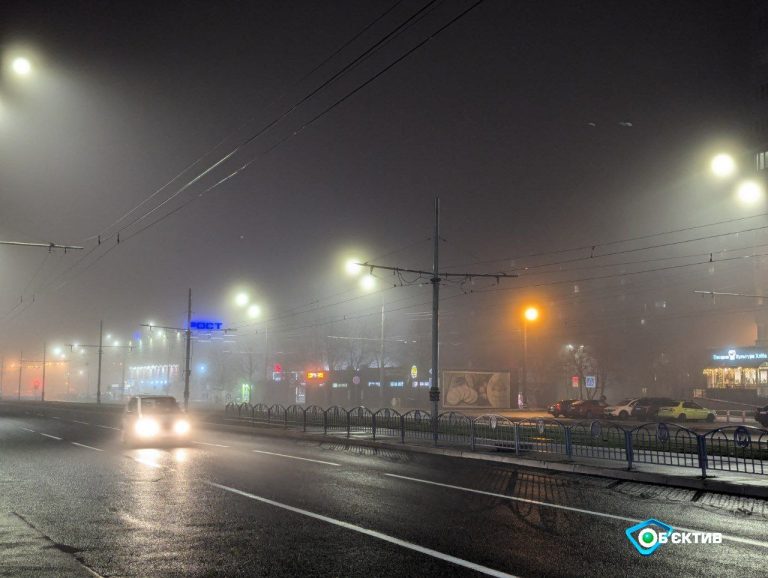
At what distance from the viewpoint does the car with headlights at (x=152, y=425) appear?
23.2 meters

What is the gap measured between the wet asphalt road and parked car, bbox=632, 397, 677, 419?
87.9 feet

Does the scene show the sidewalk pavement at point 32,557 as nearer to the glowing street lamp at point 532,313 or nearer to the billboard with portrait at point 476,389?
the glowing street lamp at point 532,313

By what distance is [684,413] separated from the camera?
40.0 meters

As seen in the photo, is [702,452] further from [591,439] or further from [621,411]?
[621,411]

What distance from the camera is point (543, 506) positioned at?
1129cm

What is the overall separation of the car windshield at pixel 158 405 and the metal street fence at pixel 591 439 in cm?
727

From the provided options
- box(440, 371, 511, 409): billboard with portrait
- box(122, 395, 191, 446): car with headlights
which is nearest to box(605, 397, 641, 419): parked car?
box(440, 371, 511, 409): billboard with portrait

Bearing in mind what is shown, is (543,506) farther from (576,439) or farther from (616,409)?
(616,409)

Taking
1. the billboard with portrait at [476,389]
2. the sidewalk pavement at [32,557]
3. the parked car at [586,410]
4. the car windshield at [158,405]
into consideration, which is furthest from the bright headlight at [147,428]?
the billboard with portrait at [476,389]

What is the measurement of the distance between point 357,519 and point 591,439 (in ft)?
37.5

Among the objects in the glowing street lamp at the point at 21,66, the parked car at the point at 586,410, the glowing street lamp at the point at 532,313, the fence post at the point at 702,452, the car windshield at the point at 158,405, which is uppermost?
the glowing street lamp at the point at 21,66

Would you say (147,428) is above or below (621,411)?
above

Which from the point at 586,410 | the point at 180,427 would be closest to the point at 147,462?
the point at 180,427

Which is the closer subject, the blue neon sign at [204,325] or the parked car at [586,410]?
the parked car at [586,410]
